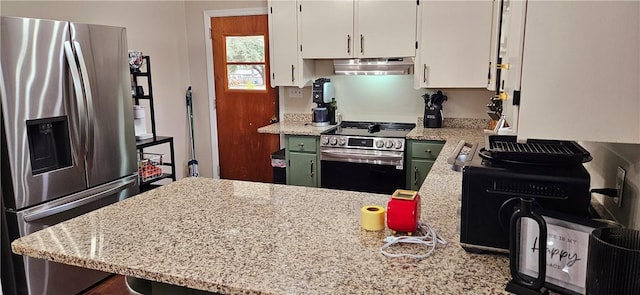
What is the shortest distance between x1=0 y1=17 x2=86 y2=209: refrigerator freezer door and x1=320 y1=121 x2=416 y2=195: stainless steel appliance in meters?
1.90

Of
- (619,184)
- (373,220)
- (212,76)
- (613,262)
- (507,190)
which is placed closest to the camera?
(613,262)

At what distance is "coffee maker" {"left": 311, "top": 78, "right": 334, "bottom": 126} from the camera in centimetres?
411

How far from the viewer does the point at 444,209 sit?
1763 millimetres

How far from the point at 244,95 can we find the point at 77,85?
219 centimetres

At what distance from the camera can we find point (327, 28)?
3.91 metres

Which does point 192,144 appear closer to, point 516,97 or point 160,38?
point 160,38

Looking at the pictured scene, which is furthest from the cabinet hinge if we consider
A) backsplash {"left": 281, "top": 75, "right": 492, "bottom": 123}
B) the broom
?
the broom

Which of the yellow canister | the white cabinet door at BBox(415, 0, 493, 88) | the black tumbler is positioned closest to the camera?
the black tumbler

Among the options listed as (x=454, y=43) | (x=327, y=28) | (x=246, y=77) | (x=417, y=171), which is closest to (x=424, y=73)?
(x=454, y=43)

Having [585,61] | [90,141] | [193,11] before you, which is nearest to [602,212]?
[585,61]

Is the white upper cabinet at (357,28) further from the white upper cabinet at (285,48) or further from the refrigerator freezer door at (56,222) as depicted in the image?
the refrigerator freezer door at (56,222)

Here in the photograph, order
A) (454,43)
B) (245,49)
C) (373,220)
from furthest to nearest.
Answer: (245,49)
(454,43)
(373,220)

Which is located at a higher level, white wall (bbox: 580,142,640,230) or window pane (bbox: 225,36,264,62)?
window pane (bbox: 225,36,264,62)

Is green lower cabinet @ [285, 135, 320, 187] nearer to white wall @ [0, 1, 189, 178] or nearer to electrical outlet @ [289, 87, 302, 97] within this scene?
electrical outlet @ [289, 87, 302, 97]
